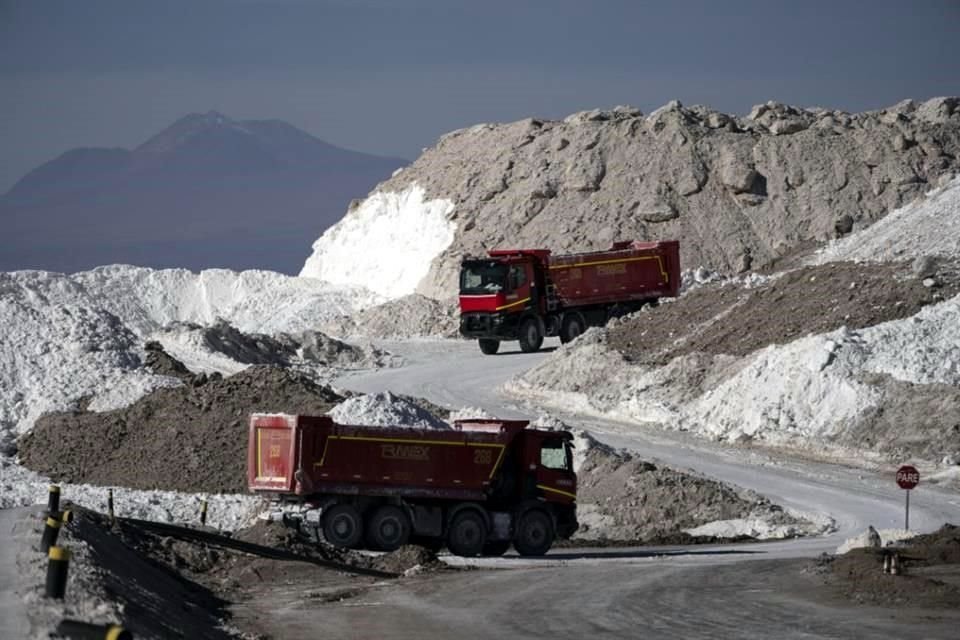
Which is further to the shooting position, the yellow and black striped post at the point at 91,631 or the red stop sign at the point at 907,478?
the red stop sign at the point at 907,478

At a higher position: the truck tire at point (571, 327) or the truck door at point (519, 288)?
the truck door at point (519, 288)

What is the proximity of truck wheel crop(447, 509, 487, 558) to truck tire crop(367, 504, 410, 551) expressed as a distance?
0.73 m

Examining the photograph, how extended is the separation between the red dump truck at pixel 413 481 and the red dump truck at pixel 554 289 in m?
26.1

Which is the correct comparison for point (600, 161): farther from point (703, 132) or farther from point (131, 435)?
point (131, 435)

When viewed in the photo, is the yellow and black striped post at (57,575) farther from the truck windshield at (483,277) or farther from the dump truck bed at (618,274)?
the dump truck bed at (618,274)

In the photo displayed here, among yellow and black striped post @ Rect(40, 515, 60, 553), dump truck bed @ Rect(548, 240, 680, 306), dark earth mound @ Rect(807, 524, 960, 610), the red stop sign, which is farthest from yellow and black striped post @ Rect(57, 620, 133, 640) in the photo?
dump truck bed @ Rect(548, 240, 680, 306)

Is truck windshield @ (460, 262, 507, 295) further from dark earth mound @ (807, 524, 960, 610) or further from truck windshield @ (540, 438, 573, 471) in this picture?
dark earth mound @ (807, 524, 960, 610)

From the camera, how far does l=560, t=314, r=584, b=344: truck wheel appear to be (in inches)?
2124

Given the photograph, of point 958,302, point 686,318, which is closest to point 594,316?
point 686,318

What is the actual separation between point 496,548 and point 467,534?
2.81 ft

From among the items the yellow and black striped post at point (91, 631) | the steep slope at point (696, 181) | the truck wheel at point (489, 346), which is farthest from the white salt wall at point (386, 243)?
the yellow and black striped post at point (91, 631)

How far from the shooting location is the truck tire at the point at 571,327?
53969 mm

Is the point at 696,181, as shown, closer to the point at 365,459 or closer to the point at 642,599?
the point at 365,459

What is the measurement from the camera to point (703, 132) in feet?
247
